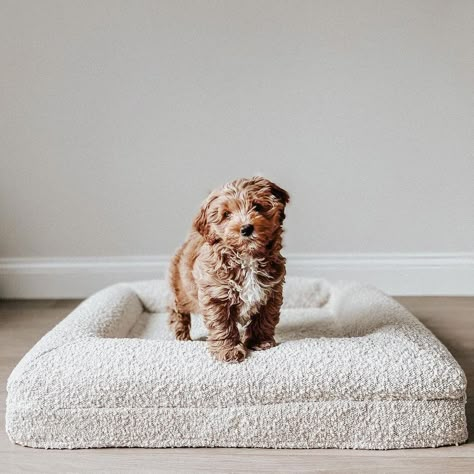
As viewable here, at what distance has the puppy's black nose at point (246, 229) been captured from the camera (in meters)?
1.47

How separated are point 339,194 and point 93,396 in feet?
5.92

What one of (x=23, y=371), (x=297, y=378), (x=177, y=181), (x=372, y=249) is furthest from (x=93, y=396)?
(x=372, y=249)

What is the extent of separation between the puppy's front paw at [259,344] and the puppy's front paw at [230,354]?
A: 0.06 meters

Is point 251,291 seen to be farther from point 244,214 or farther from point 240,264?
point 244,214

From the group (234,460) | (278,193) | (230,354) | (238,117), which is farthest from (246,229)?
(238,117)

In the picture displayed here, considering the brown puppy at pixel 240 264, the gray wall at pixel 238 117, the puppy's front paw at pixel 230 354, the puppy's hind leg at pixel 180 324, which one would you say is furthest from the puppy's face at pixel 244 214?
the gray wall at pixel 238 117

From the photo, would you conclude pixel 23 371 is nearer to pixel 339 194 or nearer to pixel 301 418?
pixel 301 418

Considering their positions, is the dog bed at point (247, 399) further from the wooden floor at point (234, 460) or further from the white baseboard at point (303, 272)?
the white baseboard at point (303, 272)

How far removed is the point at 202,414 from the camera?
1.51 metres

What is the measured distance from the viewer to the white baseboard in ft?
10.0

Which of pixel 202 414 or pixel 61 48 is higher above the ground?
pixel 61 48

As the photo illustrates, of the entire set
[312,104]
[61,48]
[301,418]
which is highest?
[61,48]

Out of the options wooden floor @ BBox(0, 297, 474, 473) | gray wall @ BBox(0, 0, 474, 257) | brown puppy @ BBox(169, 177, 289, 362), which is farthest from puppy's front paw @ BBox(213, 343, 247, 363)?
gray wall @ BBox(0, 0, 474, 257)

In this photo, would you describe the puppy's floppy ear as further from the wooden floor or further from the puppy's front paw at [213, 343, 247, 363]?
the wooden floor
